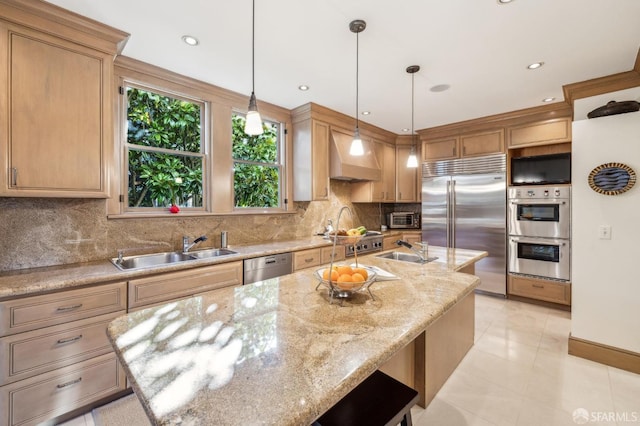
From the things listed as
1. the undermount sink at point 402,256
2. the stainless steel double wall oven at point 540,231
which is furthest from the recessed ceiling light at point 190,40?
the stainless steel double wall oven at point 540,231

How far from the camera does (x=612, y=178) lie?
7.45 ft

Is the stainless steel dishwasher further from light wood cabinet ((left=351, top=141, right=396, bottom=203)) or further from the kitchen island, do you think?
light wood cabinet ((left=351, top=141, right=396, bottom=203))

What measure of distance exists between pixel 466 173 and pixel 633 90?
→ 200 cm

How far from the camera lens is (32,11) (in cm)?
180

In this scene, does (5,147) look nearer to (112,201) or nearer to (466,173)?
(112,201)

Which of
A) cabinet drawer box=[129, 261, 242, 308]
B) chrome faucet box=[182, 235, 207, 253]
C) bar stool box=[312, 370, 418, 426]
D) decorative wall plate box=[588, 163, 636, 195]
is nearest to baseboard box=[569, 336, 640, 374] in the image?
decorative wall plate box=[588, 163, 636, 195]

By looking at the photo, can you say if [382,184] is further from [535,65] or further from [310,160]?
[535,65]

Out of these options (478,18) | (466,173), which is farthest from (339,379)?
(466,173)

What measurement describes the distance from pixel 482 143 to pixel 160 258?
4328 mm

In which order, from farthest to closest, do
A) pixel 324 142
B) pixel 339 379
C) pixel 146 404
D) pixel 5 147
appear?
1. pixel 324 142
2. pixel 5 147
3. pixel 339 379
4. pixel 146 404

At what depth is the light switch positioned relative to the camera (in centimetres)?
232

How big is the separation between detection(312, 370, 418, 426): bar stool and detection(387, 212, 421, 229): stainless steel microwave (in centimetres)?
402

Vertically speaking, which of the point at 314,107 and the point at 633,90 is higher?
the point at 314,107

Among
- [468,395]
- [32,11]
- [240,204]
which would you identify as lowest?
[468,395]
